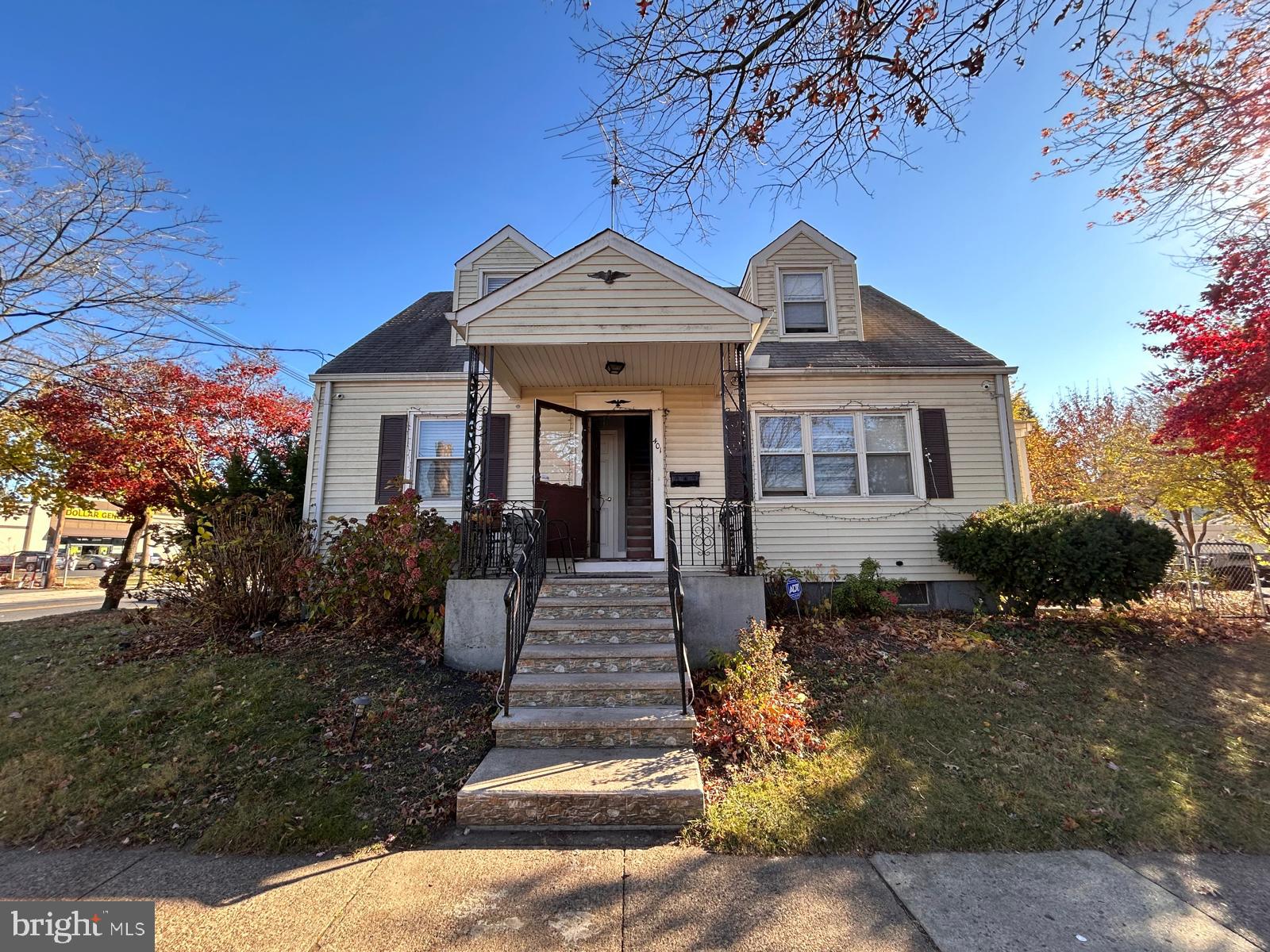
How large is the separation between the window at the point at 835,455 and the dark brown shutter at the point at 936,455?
228mm

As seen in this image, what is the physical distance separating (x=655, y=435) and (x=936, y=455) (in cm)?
450

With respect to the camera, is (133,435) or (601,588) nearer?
(601,588)

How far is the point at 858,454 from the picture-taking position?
8.69 m

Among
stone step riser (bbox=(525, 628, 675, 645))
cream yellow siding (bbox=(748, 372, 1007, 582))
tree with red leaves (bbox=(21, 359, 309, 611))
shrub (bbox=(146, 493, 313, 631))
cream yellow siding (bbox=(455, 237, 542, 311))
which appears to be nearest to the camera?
stone step riser (bbox=(525, 628, 675, 645))

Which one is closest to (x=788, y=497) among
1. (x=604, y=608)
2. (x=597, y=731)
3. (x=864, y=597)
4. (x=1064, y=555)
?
(x=864, y=597)

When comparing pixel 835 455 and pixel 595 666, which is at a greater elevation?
pixel 835 455

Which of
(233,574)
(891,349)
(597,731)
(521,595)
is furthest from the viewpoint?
(891,349)

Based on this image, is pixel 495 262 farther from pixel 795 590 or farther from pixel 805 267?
pixel 795 590

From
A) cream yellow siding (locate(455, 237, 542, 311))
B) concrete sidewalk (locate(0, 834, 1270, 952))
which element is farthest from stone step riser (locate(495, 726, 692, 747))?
cream yellow siding (locate(455, 237, 542, 311))

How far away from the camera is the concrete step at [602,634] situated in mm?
5168

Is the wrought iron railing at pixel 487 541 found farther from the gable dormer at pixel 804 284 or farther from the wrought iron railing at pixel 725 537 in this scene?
the gable dormer at pixel 804 284

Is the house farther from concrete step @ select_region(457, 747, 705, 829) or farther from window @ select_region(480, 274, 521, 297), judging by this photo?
concrete step @ select_region(457, 747, 705, 829)

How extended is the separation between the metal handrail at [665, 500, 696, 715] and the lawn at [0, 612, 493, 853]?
5.32 feet

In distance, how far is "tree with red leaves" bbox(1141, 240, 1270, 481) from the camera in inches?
272
